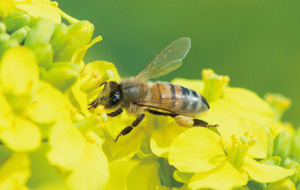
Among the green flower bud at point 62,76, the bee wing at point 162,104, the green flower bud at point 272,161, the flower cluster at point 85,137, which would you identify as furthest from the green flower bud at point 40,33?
the green flower bud at point 272,161

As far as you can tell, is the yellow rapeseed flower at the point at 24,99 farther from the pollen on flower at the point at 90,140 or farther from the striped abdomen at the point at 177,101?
the striped abdomen at the point at 177,101

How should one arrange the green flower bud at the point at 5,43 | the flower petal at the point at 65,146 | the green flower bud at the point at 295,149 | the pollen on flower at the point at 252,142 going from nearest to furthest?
the flower petal at the point at 65,146 < the green flower bud at the point at 5,43 < the pollen on flower at the point at 252,142 < the green flower bud at the point at 295,149

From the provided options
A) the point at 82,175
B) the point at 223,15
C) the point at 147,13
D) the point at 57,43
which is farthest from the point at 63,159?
the point at 223,15

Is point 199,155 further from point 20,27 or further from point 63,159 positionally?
point 20,27

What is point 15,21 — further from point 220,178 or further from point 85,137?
point 220,178

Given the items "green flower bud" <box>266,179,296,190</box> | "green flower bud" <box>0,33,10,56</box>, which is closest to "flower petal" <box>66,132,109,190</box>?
"green flower bud" <box>0,33,10,56</box>

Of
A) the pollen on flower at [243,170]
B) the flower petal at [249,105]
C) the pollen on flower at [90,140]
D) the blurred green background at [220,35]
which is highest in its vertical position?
the pollen on flower at [90,140]

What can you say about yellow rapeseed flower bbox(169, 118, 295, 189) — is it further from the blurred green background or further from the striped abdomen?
the blurred green background

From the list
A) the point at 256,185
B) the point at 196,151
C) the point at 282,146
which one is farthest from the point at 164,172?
the point at 282,146

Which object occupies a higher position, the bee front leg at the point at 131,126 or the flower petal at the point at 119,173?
the bee front leg at the point at 131,126
